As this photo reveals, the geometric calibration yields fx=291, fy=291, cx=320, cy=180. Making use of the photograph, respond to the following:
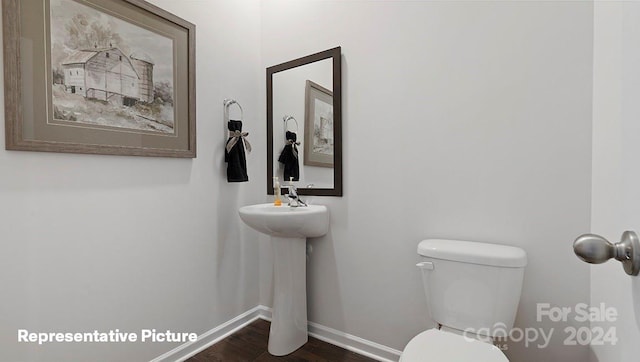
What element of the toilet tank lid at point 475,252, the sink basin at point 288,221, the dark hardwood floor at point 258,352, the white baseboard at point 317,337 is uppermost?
the sink basin at point 288,221

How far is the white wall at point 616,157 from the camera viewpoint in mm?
503

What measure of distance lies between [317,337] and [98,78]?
6.12 feet

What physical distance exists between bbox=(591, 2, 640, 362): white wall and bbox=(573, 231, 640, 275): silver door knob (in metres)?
0.03

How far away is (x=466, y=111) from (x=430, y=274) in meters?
0.79

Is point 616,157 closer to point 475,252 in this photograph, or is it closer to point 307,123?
point 475,252

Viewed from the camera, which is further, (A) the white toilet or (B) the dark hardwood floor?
(B) the dark hardwood floor

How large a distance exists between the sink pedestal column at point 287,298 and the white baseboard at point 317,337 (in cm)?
17

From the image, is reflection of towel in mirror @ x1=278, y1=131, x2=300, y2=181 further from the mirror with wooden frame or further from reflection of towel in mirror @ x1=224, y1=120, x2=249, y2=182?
reflection of towel in mirror @ x1=224, y1=120, x2=249, y2=182

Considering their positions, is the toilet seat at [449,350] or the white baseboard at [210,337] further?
the white baseboard at [210,337]

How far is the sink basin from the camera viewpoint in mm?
1553

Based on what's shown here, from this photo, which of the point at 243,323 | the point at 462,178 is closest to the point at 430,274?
the point at 462,178
